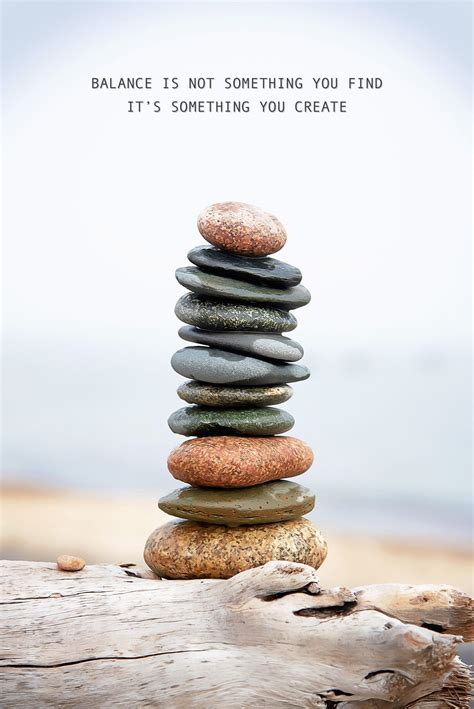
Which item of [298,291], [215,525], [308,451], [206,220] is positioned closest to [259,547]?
[215,525]

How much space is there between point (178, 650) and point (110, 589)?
2.05ft

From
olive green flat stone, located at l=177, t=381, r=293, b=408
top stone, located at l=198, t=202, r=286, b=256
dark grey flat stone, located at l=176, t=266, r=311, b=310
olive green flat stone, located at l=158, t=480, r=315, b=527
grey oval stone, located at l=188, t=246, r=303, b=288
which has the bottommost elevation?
olive green flat stone, located at l=158, t=480, r=315, b=527

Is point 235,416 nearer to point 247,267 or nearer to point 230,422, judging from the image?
point 230,422

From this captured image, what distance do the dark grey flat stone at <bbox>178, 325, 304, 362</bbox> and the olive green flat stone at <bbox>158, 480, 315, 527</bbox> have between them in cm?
79

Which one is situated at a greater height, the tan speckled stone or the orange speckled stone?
the orange speckled stone

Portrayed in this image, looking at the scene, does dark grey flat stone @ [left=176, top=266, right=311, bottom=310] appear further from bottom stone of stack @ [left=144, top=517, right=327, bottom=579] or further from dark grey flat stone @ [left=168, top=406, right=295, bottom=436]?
bottom stone of stack @ [left=144, top=517, right=327, bottom=579]

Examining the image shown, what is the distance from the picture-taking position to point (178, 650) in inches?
190

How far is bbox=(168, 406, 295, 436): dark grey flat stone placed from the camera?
5625 mm

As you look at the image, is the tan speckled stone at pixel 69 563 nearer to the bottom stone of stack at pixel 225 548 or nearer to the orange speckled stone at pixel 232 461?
the bottom stone of stack at pixel 225 548

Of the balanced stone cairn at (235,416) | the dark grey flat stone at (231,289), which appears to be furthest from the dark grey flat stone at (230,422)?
the dark grey flat stone at (231,289)

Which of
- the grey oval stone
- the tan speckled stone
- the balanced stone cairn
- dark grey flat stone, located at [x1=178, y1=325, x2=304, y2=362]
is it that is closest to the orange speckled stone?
the balanced stone cairn

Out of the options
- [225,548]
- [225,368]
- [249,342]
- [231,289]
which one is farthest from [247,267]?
[225,548]

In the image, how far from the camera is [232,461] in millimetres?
5418

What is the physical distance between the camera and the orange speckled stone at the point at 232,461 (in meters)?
5.43
